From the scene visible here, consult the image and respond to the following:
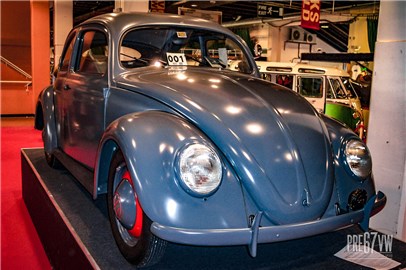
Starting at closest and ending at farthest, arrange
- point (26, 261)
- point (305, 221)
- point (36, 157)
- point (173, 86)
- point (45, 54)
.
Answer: point (305, 221) < point (173, 86) < point (26, 261) < point (36, 157) < point (45, 54)

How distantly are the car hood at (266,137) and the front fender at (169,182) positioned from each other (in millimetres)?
83

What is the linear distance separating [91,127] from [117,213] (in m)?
1.02

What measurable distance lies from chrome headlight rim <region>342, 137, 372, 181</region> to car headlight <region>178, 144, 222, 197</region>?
0.81m

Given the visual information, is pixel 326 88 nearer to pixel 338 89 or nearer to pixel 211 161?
pixel 338 89

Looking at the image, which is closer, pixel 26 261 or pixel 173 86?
pixel 173 86

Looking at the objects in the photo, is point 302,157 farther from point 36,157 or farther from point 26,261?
point 36,157

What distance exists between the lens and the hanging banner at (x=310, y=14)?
10.1m

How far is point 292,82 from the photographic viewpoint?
9.84 meters

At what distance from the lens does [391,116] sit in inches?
117

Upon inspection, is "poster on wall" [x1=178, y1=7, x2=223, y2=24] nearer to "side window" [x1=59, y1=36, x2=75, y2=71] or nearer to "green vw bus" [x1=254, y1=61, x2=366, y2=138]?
"green vw bus" [x1=254, y1=61, x2=366, y2=138]

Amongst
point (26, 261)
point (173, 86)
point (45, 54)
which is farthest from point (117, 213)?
point (45, 54)

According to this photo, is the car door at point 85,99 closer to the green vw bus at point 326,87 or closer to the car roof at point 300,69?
the green vw bus at point 326,87

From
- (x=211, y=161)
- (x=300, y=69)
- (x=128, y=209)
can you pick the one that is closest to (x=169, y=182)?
(x=211, y=161)

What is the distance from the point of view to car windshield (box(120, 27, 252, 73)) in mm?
3084
